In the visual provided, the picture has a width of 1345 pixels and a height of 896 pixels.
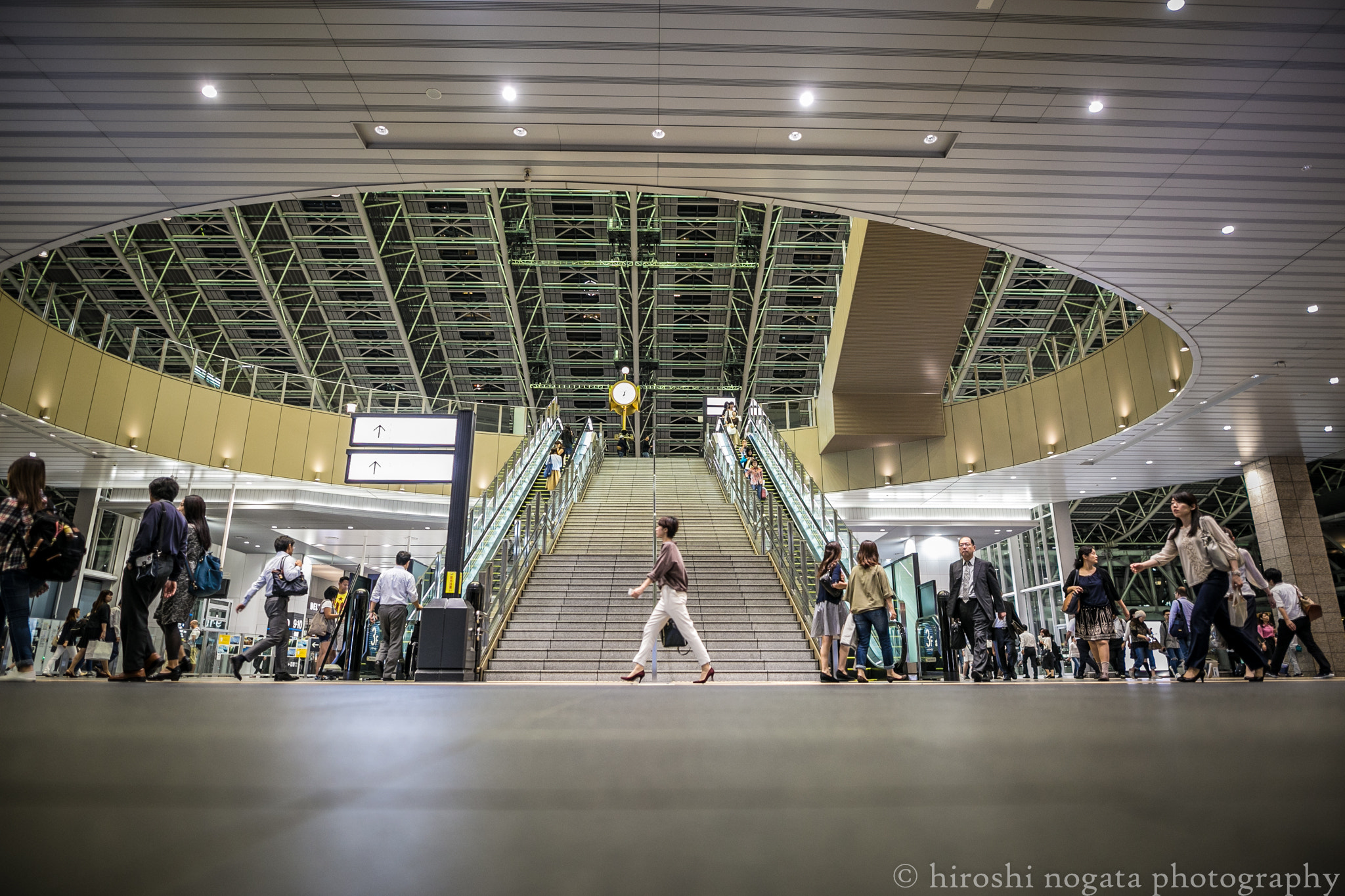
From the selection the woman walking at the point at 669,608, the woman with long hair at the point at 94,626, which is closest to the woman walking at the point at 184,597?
the woman walking at the point at 669,608

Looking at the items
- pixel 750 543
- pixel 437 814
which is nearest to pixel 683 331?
pixel 750 543

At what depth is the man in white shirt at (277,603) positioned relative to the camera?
301 inches

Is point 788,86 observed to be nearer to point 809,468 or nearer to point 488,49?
point 488,49

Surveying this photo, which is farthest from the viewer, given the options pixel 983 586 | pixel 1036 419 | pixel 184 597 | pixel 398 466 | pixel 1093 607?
pixel 1036 419

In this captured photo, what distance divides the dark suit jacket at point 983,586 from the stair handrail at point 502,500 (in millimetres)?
5532

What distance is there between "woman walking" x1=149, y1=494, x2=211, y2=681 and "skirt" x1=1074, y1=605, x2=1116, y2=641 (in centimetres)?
850

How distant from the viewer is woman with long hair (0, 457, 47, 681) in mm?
4723

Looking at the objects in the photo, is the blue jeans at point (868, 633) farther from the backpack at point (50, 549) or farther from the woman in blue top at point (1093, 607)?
the backpack at point (50, 549)

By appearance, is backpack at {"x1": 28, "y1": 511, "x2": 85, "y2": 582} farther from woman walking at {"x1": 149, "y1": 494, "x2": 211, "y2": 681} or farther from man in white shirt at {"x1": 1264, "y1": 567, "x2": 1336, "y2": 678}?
man in white shirt at {"x1": 1264, "y1": 567, "x2": 1336, "y2": 678}

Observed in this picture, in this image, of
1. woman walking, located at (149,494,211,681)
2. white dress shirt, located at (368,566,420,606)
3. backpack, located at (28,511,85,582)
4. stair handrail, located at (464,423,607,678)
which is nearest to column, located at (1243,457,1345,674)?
stair handrail, located at (464,423,607,678)

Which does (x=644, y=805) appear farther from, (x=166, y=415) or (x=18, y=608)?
(x=166, y=415)

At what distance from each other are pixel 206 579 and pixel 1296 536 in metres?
17.9

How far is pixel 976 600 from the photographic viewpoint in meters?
8.36

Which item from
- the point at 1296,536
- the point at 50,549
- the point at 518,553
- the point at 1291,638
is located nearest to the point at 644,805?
the point at 50,549
